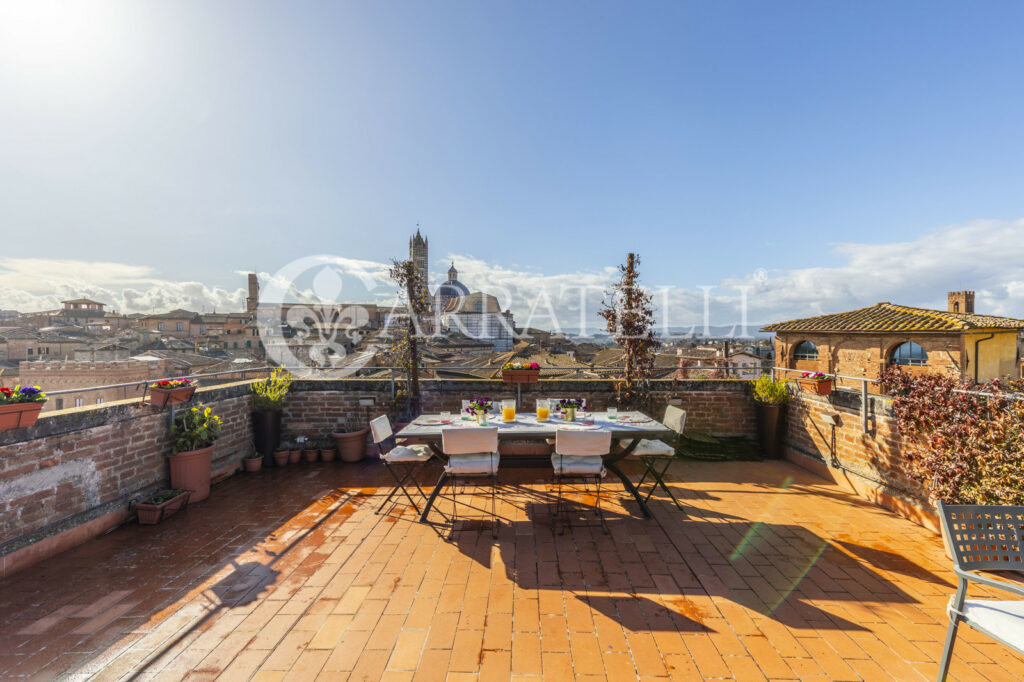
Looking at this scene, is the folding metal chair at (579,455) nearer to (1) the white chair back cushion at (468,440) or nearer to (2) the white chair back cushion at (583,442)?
(2) the white chair back cushion at (583,442)

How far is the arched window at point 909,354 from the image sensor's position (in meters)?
16.4

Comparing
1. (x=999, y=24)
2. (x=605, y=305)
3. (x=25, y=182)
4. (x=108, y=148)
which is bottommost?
(x=605, y=305)

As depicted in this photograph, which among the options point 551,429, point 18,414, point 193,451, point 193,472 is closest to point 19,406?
point 18,414

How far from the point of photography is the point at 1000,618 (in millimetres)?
1468

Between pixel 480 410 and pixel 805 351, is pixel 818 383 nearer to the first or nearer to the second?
pixel 480 410

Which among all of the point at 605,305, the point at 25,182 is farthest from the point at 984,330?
the point at 25,182

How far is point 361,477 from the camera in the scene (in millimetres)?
4824

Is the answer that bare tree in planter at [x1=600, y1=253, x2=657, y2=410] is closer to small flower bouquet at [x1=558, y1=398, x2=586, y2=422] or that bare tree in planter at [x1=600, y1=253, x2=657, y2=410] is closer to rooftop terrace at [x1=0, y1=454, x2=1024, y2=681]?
small flower bouquet at [x1=558, y1=398, x2=586, y2=422]

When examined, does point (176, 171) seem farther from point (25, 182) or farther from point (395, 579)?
point (395, 579)

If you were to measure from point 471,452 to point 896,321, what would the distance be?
21663 millimetres

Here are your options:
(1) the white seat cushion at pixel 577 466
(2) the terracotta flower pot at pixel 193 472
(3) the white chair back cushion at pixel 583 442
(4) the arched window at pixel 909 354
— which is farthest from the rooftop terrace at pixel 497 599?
(4) the arched window at pixel 909 354

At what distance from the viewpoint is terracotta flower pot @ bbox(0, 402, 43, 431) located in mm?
2697

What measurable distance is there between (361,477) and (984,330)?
21955 millimetres

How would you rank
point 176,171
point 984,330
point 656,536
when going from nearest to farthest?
point 656,536 → point 176,171 → point 984,330
